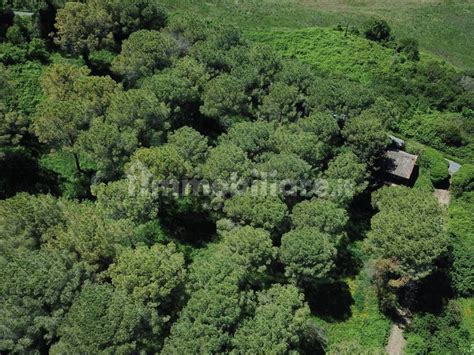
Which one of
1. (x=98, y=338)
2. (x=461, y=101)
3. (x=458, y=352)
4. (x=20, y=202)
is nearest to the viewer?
(x=98, y=338)

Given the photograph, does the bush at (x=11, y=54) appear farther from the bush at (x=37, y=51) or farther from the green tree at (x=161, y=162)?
the green tree at (x=161, y=162)

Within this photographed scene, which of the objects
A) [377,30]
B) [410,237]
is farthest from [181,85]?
[377,30]

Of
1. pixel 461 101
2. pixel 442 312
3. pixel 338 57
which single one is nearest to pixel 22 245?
pixel 442 312

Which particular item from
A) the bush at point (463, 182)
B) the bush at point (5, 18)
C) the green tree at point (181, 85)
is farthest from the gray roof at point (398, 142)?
the bush at point (5, 18)

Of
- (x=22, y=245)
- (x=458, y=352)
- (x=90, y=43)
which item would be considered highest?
(x=90, y=43)

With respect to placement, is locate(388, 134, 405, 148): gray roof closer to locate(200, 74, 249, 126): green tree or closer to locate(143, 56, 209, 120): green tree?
locate(200, 74, 249, 126): green tree

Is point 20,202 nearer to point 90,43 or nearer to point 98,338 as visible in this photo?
point 98,338
